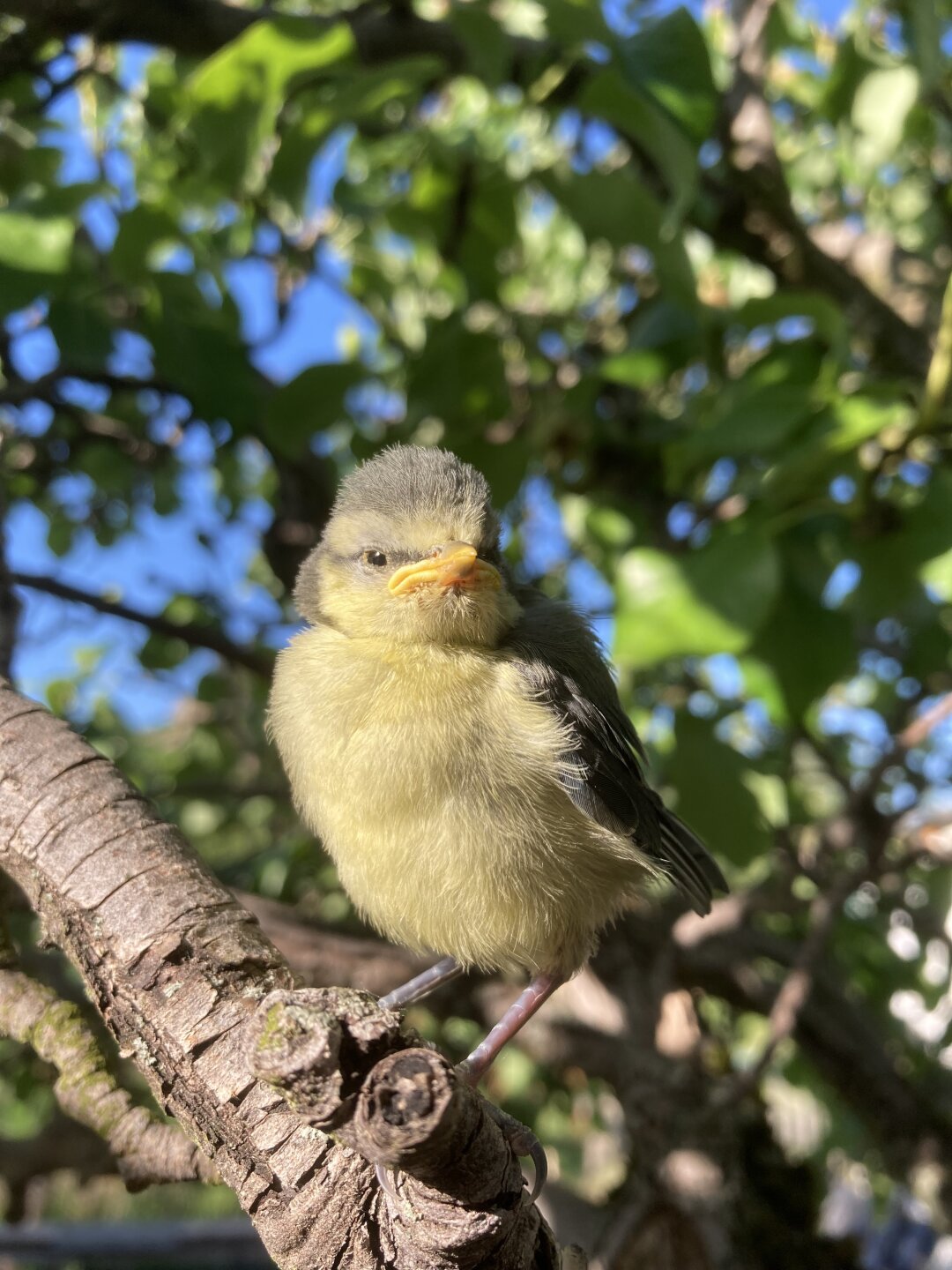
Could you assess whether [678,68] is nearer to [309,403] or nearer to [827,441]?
[827,441]

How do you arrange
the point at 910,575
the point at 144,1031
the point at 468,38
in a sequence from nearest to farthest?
the point at 144,1031, the point at 468,38, the point at 910,575

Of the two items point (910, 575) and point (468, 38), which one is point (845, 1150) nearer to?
point (910, 575)

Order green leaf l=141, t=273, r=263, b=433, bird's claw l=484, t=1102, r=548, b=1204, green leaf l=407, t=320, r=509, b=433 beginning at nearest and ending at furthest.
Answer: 1. bird's claw l=484, t=1102, r=548, b=1204
2. green leaf l=141, t=273, r=263, b=433
3. green leaf l=407, t=320, r=509, b=433

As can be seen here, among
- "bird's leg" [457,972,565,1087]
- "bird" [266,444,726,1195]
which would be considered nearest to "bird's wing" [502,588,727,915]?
"bird" [266,444,726,1195]

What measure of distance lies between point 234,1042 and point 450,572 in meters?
0.71

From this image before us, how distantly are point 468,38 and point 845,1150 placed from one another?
2.98m

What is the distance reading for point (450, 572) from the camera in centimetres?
149

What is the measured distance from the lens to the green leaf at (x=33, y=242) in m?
1.68

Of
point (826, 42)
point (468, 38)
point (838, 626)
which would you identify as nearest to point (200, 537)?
point (468, 38)

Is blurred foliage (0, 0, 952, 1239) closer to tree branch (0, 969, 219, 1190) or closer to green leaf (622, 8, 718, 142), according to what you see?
green leaf (622, 8, 718, 142)

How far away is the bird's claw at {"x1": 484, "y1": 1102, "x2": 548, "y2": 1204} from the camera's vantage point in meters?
1.19

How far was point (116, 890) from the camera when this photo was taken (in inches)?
43.1

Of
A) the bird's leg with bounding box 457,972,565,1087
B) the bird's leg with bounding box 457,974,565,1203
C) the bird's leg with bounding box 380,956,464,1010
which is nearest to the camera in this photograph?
the bird's leg with bounding box 457,974,565,1203

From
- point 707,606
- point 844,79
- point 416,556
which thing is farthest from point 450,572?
point 844,79
